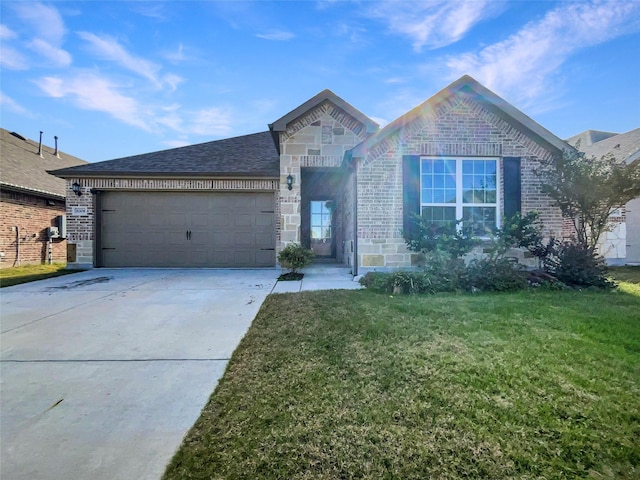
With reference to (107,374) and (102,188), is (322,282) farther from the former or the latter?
(102,188)

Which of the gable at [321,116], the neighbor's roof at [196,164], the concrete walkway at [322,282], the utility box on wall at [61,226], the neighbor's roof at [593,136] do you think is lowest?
the concrete walkway at [322,282]

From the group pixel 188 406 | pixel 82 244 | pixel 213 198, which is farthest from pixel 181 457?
pixel 82 244

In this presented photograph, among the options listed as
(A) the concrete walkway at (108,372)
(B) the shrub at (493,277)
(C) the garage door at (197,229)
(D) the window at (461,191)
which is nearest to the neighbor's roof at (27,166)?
(C) the garage door at (197,229)

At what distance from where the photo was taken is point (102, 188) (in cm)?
1012

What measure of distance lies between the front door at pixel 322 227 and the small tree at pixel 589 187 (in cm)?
657

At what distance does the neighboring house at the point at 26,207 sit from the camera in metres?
11.7

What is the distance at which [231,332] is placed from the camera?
4.14 meters

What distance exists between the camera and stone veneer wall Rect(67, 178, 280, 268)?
395 inches

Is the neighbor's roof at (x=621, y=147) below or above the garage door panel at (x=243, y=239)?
above

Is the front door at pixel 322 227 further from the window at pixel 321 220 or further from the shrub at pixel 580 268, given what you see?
the shrub at pixel 580 268

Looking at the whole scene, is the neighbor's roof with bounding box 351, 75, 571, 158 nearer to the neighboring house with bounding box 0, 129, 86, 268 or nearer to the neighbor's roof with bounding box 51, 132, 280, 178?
the neighbor's roof with bounding box 51, 132, 280, 178

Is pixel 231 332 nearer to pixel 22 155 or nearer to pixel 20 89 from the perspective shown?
pixel 20 89

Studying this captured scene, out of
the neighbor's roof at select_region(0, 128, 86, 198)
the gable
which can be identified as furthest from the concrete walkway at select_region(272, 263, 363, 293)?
the neighbor's roof at select_region(0, 128, 86, 198)

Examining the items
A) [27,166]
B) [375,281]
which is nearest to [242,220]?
[375,281]
